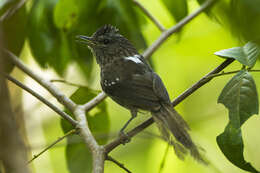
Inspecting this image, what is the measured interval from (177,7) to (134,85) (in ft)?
2.45

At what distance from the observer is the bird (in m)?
2.48

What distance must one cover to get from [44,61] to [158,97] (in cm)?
102

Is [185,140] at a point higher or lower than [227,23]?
lower

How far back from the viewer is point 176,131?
249 centimetres

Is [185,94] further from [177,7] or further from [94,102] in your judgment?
[177,7]

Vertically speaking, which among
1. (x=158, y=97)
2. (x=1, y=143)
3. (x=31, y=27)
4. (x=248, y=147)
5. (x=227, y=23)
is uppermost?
(x=31, y=27)

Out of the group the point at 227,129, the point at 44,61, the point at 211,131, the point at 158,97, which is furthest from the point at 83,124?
the point at 211,131

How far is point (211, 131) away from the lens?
14.6 ft

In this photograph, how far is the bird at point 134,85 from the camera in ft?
8.14

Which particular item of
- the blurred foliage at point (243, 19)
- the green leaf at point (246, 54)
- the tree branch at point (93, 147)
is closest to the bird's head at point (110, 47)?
the tree branch at point (93, 147)

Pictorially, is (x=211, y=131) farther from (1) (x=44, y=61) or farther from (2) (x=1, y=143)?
(2) (x=1, y=143)

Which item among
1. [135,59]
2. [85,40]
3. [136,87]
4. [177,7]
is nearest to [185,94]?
[136,87]

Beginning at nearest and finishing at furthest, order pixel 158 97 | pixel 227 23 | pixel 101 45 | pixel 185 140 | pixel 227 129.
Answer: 1. pixel 227 23
2. pixel 227 129
3. pixel 185 140
4. pixel 158 97
5. pixel 101 45

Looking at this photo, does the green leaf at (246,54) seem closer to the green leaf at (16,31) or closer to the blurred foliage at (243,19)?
the blurred foliage at (243,19)
